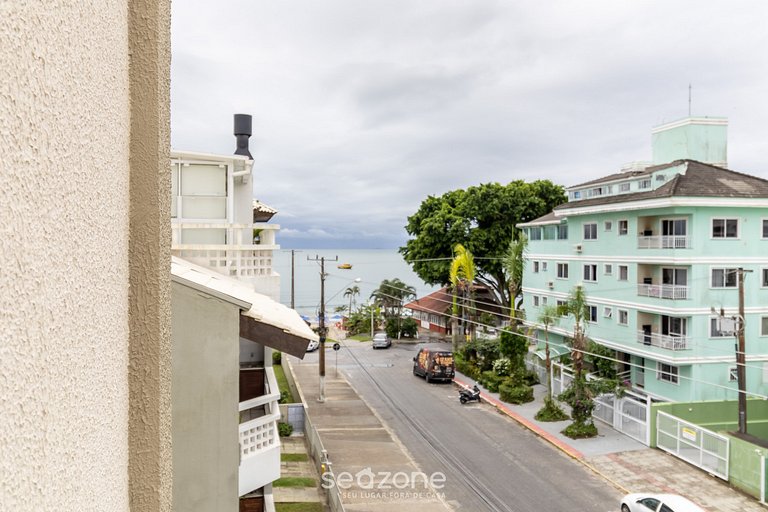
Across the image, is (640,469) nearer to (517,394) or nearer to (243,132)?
(517,394)

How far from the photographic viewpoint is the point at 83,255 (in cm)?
168

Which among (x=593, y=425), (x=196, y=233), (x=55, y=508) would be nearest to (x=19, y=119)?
(x=55, y=508)

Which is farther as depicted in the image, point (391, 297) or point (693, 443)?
point (391, 297)

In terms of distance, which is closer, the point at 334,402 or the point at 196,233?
the point at 196,233

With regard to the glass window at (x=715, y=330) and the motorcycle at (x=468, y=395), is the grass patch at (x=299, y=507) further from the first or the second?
the glass window at (x=715, y=330)

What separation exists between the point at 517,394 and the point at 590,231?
9.78 meters

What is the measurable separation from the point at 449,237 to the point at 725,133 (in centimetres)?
2107

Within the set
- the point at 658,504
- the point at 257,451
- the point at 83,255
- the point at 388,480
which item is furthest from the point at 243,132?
the point at 83,255

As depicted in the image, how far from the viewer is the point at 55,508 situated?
135 cm

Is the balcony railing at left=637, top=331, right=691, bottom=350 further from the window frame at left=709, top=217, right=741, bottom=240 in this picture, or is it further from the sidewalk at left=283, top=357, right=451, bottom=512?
the sidewalk at left=283, top=357, right=451, bottom=512

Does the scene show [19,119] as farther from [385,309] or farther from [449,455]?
[385,309]

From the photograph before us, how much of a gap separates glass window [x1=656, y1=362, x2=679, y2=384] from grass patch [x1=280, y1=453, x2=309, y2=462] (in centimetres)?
1553

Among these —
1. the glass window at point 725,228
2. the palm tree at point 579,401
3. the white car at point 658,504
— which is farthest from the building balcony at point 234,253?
the glass window at point 725,228

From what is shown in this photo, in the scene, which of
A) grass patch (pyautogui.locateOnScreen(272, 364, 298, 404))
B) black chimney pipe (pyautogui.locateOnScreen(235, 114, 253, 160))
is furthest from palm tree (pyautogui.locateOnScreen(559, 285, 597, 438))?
black chimney pipe (pyautogui.locateOnScreen(235, 114, 253, 160))
